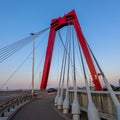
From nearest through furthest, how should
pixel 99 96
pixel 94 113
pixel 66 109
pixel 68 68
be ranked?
1. pixel 94 113
2. pixel 99 96
3. pixel 66 109
4. pixel 68 68

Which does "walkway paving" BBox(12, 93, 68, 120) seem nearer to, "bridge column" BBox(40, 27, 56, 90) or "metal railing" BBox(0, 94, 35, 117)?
"metal railing" BBox(0, 94, 35, 117)

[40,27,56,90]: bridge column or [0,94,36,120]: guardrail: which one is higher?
[40,27,56,90]: bridge column

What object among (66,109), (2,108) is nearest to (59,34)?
(66,109)

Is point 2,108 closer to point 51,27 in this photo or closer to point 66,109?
point 66,109

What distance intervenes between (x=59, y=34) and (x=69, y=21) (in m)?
1.90

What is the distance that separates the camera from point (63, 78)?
20422mm

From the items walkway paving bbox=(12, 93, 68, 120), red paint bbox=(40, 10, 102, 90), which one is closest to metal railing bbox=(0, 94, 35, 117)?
walkway paving bbox=(12, 93, 68, 120)

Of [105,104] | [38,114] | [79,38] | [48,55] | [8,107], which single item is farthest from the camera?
[48,55]

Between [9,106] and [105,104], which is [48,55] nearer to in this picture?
[9,106]

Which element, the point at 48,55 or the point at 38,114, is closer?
the point at 38,114

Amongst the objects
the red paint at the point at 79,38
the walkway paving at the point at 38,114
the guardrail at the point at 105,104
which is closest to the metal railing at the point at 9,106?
the walkway paving at the point at 38,114

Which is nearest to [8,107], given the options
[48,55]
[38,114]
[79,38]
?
[38,114]

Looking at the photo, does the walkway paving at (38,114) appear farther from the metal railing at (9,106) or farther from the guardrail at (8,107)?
the metal railing at (9,106)

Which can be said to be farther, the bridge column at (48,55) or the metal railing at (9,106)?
the bridge column at (48,55)
